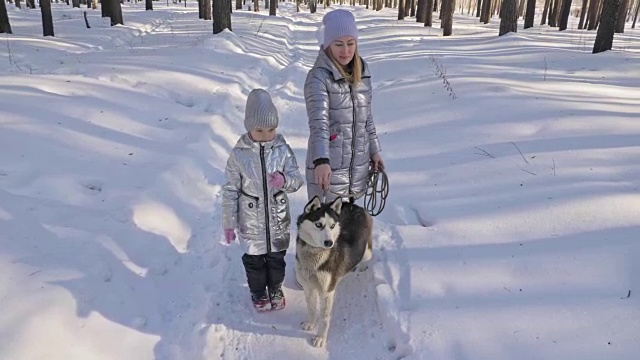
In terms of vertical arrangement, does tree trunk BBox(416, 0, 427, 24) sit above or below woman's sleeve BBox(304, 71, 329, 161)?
above

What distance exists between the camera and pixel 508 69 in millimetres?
9844

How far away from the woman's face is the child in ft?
1.98

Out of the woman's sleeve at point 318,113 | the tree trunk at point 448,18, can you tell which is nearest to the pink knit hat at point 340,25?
the woman's sleeve at point 318,113

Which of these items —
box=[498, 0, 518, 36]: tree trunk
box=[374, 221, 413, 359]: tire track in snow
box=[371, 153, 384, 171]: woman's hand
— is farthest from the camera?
box=[498, 0, 518, 36]: tree trunk

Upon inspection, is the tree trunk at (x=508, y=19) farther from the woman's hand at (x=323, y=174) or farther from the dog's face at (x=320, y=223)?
the dog's face at (x=320, y=223)

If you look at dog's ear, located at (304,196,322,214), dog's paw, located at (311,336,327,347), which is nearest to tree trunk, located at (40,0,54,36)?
dog's ear, located at (304,196,322,214)

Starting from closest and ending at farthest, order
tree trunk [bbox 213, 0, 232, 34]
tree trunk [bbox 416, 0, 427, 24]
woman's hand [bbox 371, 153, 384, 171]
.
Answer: woman's hand [bbox 371, 153, 384, 171] < tree trunk [bbox 213, 0, 232, 34] < tree trunk [bbox 416, 0, 427, 24]

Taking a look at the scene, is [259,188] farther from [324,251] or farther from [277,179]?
[324,251]

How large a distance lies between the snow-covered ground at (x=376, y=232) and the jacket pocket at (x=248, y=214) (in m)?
0.72

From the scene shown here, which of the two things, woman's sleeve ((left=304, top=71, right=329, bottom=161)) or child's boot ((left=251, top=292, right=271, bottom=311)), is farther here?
child's boot ((left=251, top=292, right=271, bottom=311))

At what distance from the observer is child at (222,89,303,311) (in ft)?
9.95

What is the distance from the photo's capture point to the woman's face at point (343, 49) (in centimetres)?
306

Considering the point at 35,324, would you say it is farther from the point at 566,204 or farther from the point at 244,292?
the point at 566,204

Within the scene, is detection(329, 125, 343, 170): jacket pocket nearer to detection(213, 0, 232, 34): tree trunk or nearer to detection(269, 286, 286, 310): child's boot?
detection(269, 286, 286, 310): child's boot
